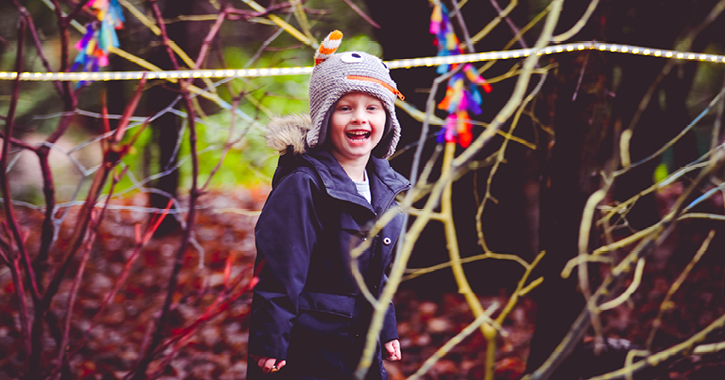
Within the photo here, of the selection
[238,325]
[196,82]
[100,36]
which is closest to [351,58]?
[100,36]

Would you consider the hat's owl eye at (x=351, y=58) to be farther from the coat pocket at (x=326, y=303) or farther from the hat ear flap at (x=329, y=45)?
the coat pocket at (x=326, y=303)

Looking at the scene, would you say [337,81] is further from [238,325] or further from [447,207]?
[238,325]

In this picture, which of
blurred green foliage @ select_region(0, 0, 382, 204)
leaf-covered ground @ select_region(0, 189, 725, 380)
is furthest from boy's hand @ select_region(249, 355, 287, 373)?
blurred green foliage @ select_region(0, 0, 382, 204)

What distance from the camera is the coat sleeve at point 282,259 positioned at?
4.87ft

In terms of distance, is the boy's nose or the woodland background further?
the boy's nose

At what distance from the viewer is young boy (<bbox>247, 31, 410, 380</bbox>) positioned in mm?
1532

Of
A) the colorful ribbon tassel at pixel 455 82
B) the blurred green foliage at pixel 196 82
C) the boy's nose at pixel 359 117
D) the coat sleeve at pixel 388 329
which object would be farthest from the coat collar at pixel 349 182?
the blurred green foliage at pixel 196 82

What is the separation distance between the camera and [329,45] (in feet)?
5.42

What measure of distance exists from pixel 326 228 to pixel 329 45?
575mm

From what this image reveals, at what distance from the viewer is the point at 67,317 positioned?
1.30 meters

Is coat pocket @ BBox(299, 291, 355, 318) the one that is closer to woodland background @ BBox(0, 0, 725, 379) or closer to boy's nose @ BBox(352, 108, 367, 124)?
woodland background @ BBox(0, 0, 725, 379)

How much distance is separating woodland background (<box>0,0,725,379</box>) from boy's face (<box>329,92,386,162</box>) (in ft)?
0.71

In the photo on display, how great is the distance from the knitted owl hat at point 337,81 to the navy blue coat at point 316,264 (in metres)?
0.11

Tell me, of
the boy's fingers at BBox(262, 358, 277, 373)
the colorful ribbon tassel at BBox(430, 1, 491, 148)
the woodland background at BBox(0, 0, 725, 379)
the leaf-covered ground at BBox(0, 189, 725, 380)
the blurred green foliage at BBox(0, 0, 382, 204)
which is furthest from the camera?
the blurred green foliage at BBox(0, 0, 382, 204)
